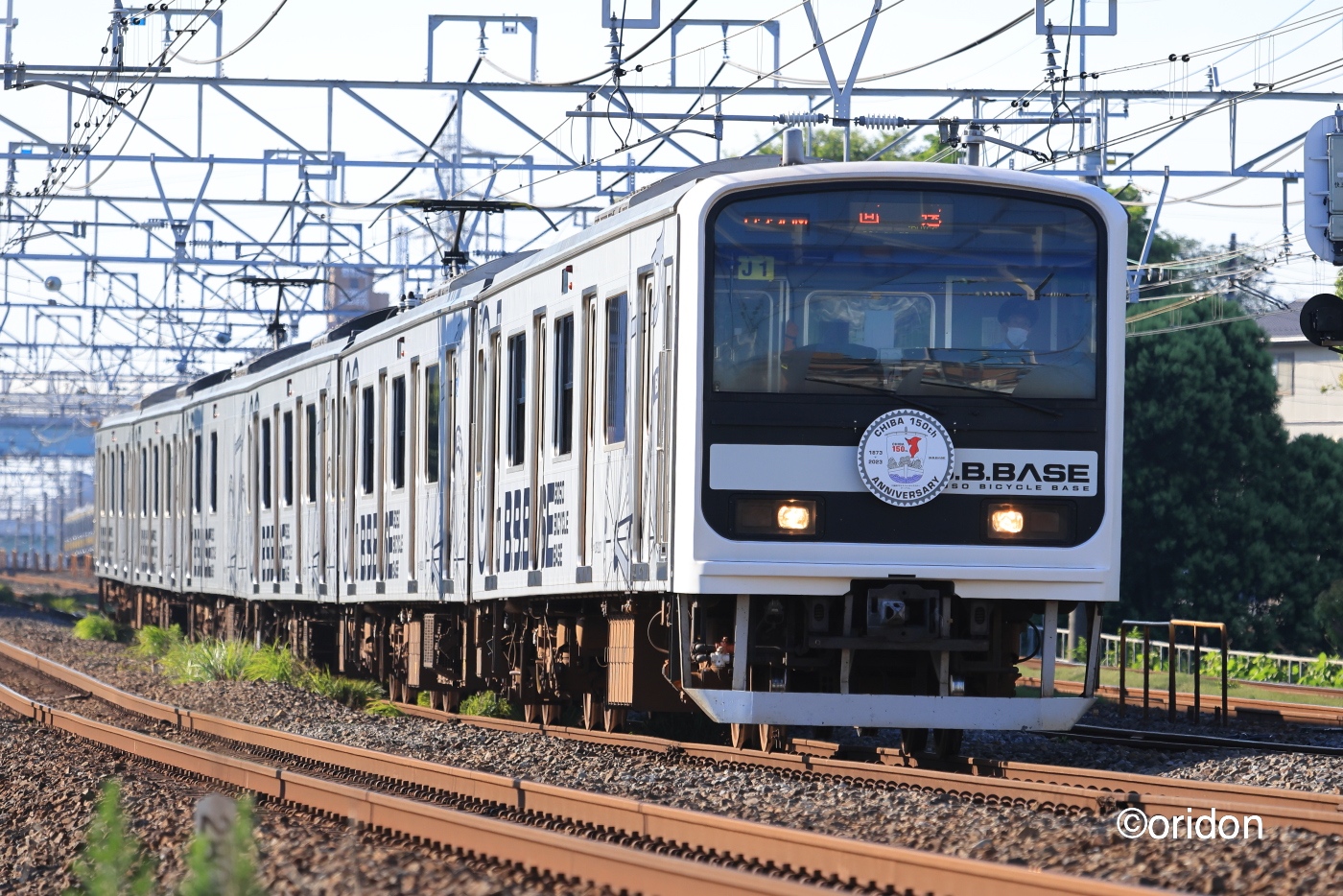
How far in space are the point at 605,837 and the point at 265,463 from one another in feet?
47.5

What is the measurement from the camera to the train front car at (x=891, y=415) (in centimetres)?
1007

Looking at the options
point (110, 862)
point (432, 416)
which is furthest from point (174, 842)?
point (432, 416)

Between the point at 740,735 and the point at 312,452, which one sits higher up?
the point at 312,452

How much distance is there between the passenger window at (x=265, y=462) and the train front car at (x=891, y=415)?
41.9 ft

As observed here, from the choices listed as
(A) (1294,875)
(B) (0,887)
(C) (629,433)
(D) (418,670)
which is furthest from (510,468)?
(A) (1294,875)

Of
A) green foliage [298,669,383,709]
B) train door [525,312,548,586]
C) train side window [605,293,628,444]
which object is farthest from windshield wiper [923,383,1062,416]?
green foliage [298,669,383,709]

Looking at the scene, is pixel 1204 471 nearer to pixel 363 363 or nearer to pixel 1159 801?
pixel 363 363

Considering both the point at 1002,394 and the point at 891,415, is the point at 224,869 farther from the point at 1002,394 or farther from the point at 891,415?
the point at 1002,394

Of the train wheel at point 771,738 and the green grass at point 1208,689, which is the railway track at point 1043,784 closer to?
the train wheel at point 771,738

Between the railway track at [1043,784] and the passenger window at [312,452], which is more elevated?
the passenger window at [312,452]

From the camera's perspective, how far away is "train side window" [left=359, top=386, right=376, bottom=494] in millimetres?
17797

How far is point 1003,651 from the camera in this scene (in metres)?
10.7

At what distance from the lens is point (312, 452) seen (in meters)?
20.1

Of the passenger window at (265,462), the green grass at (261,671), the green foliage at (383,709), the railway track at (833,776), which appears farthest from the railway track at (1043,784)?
the passenger window at (265,462)
